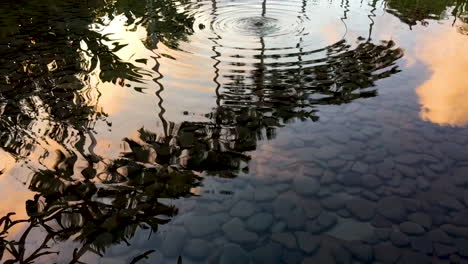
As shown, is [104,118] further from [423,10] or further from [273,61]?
[423,10]

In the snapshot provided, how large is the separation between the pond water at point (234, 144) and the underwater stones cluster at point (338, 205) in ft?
0.06

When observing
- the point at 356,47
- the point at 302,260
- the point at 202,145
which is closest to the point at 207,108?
the point at 202,145

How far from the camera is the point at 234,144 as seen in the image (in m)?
5.46

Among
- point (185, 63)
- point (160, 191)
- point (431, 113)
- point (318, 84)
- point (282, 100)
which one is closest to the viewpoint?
A: point (160, 191)

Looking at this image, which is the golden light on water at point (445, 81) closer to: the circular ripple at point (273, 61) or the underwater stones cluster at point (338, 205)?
the underwater stones cluster at point (338, 205)

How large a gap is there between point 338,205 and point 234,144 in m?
1.78

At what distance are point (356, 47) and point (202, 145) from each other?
16.6ft

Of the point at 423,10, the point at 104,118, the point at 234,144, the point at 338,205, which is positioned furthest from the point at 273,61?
the point at 423,10

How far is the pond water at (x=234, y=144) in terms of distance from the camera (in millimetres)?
3859

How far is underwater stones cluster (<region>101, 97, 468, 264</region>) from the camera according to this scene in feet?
12.2

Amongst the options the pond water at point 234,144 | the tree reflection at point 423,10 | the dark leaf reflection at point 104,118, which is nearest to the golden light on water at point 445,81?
the pond water at point 234,144

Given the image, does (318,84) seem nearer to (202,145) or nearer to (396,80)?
(396,80)

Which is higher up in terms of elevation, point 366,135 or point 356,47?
point 356,47

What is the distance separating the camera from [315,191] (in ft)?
14.9
